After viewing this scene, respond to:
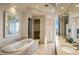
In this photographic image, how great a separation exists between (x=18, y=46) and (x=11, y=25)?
1.42 ft

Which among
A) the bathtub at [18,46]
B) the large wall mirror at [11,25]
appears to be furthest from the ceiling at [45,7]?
the bathtub at [18,46]

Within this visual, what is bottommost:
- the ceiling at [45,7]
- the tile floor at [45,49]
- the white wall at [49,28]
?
the tile floor at [45,49]

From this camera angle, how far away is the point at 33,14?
2.58m

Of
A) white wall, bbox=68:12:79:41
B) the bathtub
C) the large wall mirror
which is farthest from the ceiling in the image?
the bathtub

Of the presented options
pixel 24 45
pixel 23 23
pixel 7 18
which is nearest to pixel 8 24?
pixel 7 18

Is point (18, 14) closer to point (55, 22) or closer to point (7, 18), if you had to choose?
point (7, 18)

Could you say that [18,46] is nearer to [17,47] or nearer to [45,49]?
[17,47]

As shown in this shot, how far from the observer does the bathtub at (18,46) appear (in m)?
2.33

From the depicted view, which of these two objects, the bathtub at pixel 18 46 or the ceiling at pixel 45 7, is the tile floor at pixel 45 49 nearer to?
the bathtub at pixel 18 46

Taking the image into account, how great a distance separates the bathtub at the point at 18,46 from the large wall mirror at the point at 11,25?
21cm

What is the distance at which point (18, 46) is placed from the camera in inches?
97.0

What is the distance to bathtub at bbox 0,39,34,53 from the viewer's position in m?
2.33

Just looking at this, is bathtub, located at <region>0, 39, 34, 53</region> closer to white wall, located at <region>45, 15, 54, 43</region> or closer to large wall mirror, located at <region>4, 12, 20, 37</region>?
large wall mirror, located at <region>4, 12, 20, 37</region>

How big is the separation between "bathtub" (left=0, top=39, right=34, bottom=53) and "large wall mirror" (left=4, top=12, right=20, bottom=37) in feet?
0.67
